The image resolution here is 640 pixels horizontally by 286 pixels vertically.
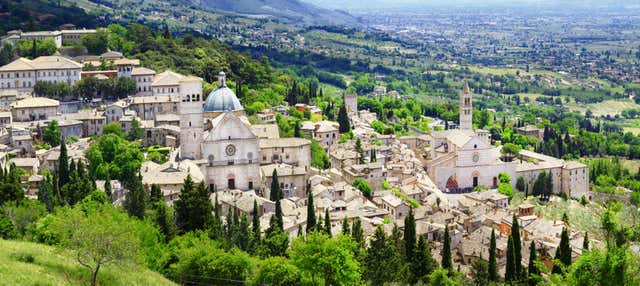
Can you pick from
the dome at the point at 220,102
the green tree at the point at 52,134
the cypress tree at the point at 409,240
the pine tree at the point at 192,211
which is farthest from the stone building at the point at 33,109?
the cypress tree at the point at 409,240

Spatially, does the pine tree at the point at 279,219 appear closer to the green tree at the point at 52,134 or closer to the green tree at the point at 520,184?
the green tree at the point at 52,134

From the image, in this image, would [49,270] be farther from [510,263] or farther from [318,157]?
[318,157]

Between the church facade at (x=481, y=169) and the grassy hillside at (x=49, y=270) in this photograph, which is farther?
the church facade at (x=481, y=169)

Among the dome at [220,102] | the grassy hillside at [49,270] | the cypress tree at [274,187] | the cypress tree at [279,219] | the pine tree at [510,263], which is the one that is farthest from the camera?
the dome at [220,102]

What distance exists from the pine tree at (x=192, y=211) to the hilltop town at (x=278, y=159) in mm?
4864

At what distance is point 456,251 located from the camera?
54.6 m

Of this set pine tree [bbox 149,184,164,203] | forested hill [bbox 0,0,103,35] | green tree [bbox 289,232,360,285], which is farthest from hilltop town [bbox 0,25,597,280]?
green tree [bbox 289,232,360,285]

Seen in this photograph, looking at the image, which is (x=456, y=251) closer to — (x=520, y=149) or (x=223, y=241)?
(x=223, y=241)

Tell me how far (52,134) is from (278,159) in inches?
700

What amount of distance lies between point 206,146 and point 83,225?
1231 inches

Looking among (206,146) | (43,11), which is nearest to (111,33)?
(43,11)

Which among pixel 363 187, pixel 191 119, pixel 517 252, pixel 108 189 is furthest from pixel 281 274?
pixel 363 187

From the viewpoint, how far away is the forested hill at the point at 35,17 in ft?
328

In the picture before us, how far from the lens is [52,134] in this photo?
65000 mm
